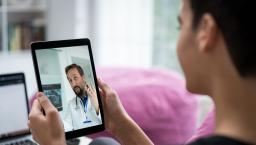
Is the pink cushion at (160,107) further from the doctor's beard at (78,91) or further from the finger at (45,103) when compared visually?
the finger at (45,103)

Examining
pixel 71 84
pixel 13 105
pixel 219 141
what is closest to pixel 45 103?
pixel 71 84

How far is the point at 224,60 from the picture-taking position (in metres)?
0.72

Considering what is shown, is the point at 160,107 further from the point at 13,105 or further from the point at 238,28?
the point at 238,28

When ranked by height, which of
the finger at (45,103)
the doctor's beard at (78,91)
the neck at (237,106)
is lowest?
the doctor's beard at (78,91)

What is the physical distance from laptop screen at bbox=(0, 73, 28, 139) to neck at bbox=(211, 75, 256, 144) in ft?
2.80

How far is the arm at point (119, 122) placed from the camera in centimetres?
114

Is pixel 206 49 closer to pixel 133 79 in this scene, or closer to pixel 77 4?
pixel 133 79

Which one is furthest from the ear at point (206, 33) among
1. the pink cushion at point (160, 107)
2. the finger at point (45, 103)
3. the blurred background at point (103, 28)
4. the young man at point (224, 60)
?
the blurred background at point (103, 28)

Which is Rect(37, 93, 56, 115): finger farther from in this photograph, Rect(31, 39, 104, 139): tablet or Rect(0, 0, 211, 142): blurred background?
Rect(0, 0, 211, 142): blurred background

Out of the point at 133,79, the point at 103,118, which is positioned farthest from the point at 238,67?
the point at 133,79

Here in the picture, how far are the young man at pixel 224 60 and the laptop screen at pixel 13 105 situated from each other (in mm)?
798

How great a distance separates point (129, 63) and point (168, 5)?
56cm

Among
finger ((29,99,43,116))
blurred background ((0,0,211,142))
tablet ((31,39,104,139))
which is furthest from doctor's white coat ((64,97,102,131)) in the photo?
blurred background ((0,0,211,142))

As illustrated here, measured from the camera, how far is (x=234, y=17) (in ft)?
2.23
